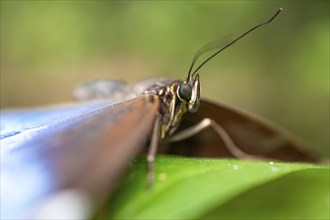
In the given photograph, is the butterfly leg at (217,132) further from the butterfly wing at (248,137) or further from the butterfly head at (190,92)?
the butterfly head at (190,92)

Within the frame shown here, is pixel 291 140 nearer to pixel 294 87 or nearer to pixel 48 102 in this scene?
pixel 294 87

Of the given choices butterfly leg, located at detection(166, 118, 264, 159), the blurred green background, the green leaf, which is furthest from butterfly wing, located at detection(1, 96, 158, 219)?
the blurred green background

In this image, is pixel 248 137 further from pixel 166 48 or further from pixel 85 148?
pixel 166 48

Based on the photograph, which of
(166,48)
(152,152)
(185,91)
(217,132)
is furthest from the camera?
(166,48)

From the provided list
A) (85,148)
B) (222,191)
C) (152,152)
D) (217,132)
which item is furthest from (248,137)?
(85,148)

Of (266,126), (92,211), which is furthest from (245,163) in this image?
(266,126)

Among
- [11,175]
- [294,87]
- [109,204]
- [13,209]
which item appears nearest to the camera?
[13,209]

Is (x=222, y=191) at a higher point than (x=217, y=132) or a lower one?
higher
